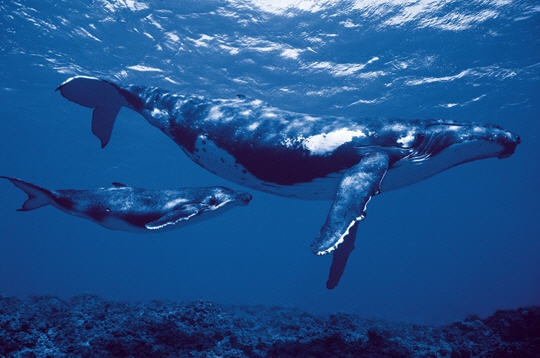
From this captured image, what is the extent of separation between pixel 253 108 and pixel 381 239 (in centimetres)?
15717

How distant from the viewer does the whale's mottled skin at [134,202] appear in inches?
159

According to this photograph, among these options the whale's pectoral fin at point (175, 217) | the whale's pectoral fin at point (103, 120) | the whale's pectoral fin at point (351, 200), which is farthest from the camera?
the whale's pectoral fin at point (103, 120)

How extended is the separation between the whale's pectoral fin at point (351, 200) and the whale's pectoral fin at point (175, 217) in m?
Result: 1.52

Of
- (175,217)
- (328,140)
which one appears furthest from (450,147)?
(175,217)

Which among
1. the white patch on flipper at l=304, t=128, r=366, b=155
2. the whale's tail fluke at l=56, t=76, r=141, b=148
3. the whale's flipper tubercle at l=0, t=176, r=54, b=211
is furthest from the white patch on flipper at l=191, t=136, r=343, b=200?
the whale's flipper tubercle at l=0, t=176, r=54, b=211

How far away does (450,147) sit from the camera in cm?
425

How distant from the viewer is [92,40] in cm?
1906

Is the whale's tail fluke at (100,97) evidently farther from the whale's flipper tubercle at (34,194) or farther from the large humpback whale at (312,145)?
the whale's flipper tubercle at (34,194)

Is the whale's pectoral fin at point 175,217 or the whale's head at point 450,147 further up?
the whale's head at point 450,147

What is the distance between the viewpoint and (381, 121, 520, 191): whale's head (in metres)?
4.16

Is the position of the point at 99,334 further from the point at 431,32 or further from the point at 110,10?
the point at 431,32

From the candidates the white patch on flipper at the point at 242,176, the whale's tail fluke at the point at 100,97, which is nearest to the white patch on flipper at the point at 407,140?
the white patch on flipper at the point at 242,176

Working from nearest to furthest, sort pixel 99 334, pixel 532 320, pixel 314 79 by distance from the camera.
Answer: pixel 99 334 → pixel 532 320 → pixel 314 79

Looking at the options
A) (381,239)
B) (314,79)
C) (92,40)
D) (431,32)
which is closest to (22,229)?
(92,40)
